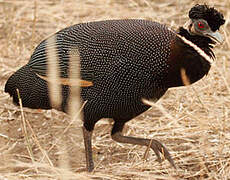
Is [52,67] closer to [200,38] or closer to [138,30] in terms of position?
[138,30]

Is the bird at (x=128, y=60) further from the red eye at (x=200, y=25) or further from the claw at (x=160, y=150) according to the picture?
the claw at (x=160, y=150)

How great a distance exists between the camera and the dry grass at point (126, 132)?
9.28 feet

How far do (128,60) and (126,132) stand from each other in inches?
44.8

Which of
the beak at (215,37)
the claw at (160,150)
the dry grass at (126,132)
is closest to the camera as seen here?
the beak at (215,37)

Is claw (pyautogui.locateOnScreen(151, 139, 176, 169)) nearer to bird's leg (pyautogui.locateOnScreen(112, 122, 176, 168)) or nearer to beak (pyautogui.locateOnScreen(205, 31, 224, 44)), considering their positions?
bird's leg (pyautogui.locateOnScreen(112, 122, 176, 168))

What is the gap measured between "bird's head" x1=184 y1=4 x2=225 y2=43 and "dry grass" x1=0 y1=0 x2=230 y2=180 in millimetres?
65

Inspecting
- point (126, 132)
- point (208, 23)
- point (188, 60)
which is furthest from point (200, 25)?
point (126, 132)

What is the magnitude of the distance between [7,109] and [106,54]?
61.2 inches

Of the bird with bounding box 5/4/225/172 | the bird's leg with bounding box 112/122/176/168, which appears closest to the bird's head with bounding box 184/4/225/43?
the bird with bounding box 5/4/225/172

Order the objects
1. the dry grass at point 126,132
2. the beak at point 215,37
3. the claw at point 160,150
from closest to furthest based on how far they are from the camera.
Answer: the beak at point 215,37 < the dry grass at point 126,132 < the claw at point 160,150

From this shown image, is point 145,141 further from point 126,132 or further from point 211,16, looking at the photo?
point 211,16

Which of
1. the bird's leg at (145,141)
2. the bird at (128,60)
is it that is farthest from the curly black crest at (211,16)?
the bird's leg at (145,141)

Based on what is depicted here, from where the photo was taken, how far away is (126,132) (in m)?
3.73

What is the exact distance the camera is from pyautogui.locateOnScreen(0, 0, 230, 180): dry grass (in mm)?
2828
